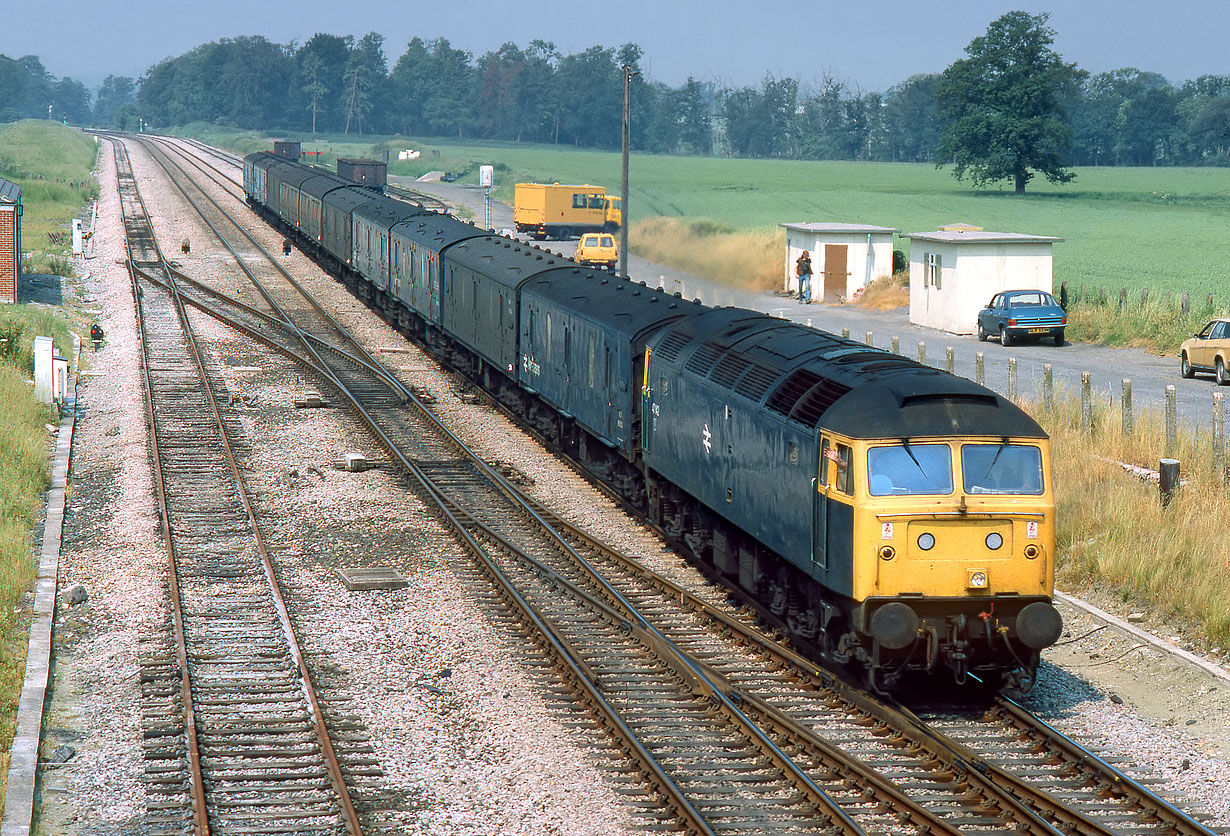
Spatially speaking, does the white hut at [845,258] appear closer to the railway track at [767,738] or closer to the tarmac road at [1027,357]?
the tarmac road at [1027,357]

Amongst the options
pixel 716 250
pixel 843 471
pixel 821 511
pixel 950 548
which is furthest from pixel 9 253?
pixel 950 548

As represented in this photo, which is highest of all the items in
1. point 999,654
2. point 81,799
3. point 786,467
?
point 786,467

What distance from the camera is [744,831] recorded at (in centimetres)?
1041

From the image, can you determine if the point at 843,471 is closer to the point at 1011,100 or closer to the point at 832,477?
the point at 832,477

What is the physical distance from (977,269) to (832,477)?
90.8 ft

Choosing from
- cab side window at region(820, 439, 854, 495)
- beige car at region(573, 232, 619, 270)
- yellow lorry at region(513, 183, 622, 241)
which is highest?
yellow lorry at region(513, 183, 622, 241)

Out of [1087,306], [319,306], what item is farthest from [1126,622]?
[319,306]

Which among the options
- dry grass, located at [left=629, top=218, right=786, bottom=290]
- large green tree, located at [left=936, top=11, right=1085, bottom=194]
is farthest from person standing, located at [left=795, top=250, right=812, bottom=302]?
large green tree, located at [left=936, top=11, right=1085, bottom=194]

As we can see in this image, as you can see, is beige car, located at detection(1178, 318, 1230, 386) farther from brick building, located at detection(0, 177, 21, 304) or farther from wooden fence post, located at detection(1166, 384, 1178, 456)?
brick building, located at detection(0, 177, 21, 304)

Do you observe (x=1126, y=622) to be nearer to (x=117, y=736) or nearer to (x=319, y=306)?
(x=117, y=736)

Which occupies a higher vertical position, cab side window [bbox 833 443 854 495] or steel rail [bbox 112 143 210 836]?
cab side window [bbox 833 443 854 495]

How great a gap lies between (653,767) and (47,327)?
92.8 feet

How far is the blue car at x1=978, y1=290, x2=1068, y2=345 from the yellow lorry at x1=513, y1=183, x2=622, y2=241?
34.0 meters

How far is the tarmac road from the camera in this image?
91.3 ft
